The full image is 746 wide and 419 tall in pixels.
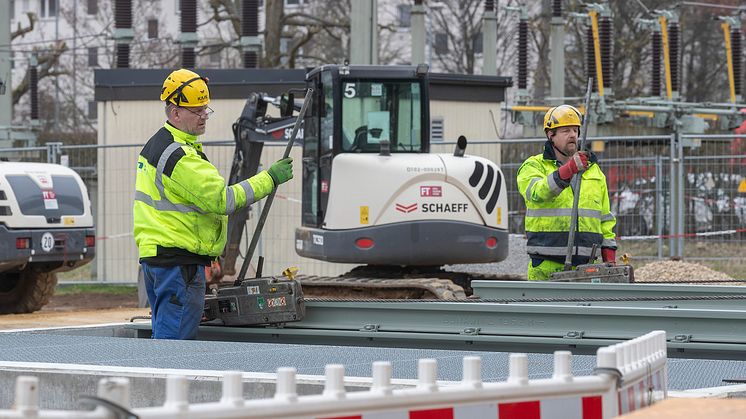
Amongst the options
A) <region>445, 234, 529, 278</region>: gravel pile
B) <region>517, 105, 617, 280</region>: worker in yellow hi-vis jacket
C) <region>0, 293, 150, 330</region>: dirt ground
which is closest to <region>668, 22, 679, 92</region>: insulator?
<region>445, 234, 529, 278</region>: gravel pile

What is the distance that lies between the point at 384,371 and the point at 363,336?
17.4 ft

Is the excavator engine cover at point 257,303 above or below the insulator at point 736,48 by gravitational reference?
below

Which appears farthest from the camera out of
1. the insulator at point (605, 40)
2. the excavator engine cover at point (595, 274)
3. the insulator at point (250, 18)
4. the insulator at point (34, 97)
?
the insulator at point (34, 97)

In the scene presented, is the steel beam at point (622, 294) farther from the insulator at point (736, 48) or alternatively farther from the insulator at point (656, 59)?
the insulator at point (736, 48)

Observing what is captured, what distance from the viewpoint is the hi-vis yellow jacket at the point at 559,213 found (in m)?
10.7

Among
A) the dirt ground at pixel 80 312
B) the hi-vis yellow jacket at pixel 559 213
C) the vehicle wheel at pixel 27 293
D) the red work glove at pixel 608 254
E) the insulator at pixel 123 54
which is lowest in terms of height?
the dirt ground at pixel 80 312

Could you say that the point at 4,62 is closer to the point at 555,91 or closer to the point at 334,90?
the point at 334,90

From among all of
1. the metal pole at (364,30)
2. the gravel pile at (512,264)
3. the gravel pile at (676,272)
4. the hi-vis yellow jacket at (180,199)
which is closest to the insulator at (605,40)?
the metal pole at (364,30)

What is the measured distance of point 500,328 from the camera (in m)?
9.02

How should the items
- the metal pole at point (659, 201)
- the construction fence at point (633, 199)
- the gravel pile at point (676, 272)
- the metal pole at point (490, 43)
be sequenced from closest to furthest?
the gravel pile at point (676, 272) → the construction fence at point (633, 199) → the metal pole at point (659, 201) → the metal pole at point (490, 43)

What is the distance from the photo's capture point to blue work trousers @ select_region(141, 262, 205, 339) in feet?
29.0

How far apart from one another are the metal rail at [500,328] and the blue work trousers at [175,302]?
3.22 ft

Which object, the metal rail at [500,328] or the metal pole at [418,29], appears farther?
the metal pole at [418,29]

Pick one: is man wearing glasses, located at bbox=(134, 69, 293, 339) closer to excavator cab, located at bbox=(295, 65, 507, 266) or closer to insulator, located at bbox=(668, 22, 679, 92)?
excavator cab, located at bbox=(295, 65, 507, 266)
